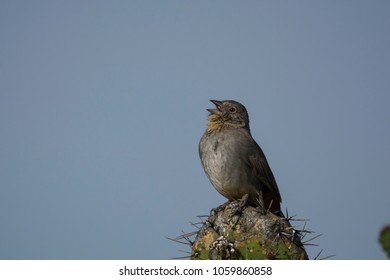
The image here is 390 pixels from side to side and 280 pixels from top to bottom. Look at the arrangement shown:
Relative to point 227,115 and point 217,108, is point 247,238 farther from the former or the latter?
point 217,108

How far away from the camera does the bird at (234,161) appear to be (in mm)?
8422

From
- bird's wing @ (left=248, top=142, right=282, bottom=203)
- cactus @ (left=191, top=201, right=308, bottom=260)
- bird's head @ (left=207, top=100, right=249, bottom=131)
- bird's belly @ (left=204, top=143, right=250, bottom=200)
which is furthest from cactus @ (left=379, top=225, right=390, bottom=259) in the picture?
bird's head @ (left=207, top=100, right=249, bottom=131)

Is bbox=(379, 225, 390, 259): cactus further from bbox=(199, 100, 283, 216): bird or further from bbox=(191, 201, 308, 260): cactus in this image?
bbox=(199, 100, 283, 216): bird

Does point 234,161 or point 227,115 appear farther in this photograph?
point 227,115

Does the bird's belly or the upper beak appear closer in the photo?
the bird's belly

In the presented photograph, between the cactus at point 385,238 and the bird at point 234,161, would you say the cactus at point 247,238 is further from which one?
the bird at point 234,161

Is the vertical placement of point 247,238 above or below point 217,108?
below

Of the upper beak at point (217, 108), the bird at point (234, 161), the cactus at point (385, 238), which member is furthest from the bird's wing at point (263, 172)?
the cactus at point (385, 238)

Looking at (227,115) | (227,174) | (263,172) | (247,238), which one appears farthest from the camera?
(227,115)

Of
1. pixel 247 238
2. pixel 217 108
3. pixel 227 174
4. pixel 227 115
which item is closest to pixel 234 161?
pixel 227 174

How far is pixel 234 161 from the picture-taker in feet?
27.8

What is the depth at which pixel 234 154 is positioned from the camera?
8.51 meters

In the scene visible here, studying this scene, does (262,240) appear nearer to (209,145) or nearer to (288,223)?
(288,223)

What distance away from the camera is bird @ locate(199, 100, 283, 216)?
8422 mm
